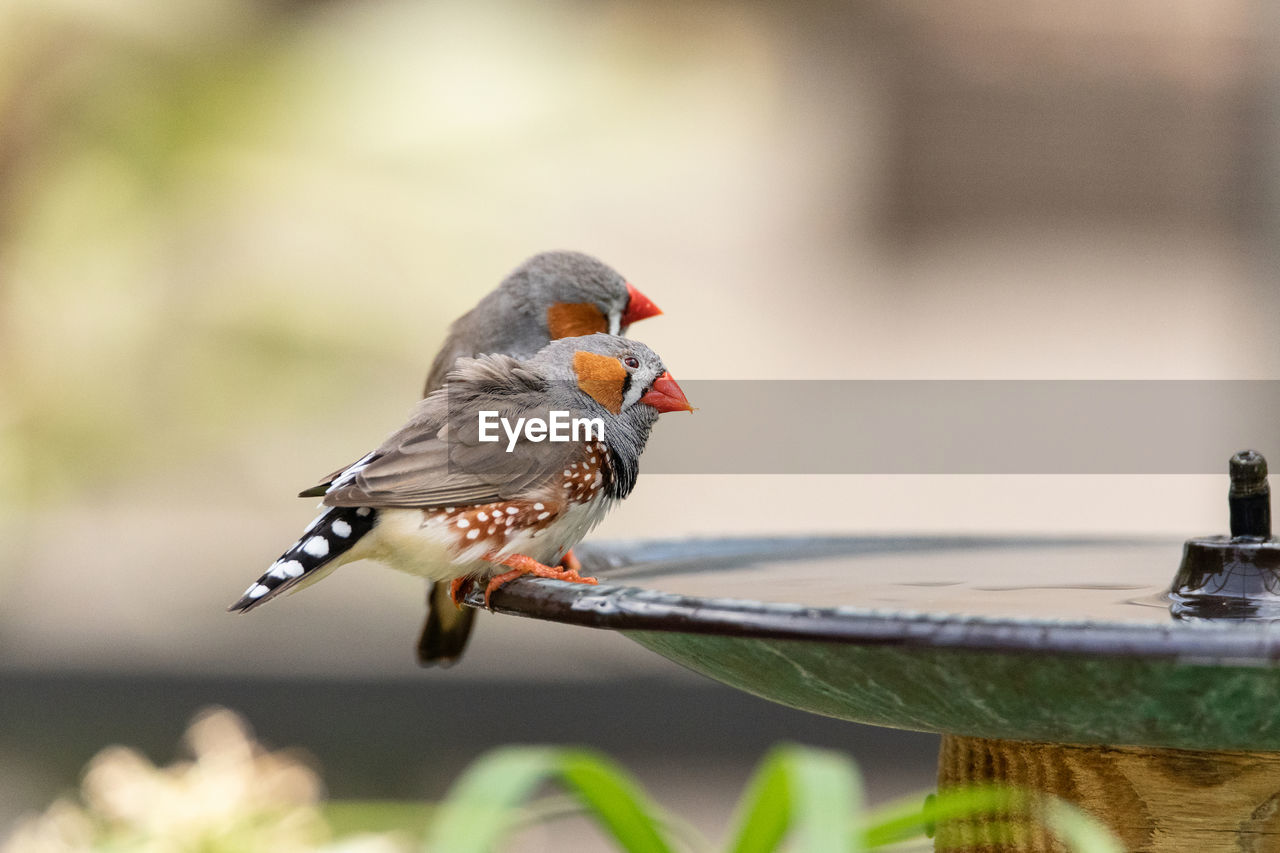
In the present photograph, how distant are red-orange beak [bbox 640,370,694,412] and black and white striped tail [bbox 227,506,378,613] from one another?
14.1 inches

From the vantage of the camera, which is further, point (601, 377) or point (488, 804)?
point (601, 377)

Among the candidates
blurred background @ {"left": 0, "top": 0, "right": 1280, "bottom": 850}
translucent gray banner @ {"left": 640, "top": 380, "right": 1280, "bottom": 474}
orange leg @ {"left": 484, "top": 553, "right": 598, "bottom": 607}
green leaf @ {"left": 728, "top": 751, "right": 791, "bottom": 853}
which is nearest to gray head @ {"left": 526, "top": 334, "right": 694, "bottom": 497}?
orange leg @ {"left": 484, "top": 553, "right": 598, "bottom": 607}

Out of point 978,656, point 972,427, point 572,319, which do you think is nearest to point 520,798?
point 978,656

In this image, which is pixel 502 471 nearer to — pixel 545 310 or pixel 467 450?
pixel 467 450

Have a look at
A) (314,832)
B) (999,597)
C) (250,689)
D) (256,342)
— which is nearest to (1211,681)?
(999,597)

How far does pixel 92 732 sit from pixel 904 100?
3.46m

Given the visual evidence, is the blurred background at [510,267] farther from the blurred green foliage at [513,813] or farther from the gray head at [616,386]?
the gray head at [616,386]

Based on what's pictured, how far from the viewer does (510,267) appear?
14.4 ft

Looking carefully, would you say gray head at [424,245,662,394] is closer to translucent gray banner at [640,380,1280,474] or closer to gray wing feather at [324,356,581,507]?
gray wing feather at [324,356,581,507]

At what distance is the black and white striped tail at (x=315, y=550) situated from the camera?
4.86ft

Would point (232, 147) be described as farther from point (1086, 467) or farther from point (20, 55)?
point (1086, 467)

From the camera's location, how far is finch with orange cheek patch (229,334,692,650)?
64.7 inches

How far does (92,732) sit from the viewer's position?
4.60 metres

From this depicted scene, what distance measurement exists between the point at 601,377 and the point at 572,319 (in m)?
0.49
